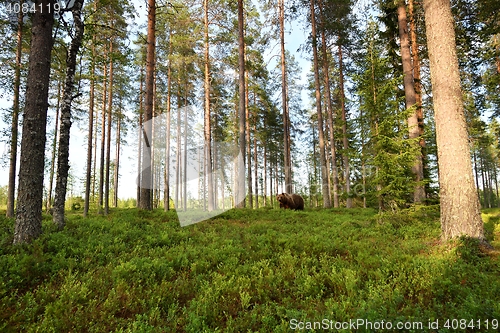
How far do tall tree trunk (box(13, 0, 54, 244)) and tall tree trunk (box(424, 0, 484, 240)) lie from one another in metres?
9.52

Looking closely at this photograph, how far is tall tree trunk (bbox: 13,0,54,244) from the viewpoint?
5.64 metres

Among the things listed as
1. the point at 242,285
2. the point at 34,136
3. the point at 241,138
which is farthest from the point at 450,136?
the point at 241,138

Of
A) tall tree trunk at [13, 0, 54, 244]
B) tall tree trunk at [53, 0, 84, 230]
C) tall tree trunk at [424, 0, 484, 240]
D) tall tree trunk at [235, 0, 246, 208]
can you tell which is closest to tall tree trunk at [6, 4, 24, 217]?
tall tree trunk at [53, 0, 84, 230]

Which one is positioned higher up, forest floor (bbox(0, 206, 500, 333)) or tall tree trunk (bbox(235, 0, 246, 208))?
tall tree trunk (bbox(235, 0, 246, 208))

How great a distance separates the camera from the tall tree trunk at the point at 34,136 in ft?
18.5

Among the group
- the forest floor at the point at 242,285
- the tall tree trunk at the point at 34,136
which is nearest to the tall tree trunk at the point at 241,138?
the forest floor at the point at 242,285

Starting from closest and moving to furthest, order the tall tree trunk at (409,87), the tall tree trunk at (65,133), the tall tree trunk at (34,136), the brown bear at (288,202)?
the tall tree trunk at (34,136)
the tall tree trunk at (65,133)
the tall tree trunk at (409,87)
the brown bear at (288,202)

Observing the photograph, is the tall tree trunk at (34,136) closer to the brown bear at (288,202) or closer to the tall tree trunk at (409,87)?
the brown bear at (288,202)

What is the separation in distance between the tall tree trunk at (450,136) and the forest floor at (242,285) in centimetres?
66

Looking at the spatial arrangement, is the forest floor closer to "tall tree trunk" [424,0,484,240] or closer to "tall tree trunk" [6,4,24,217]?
"tall tree trunk" [424,0,484,240]

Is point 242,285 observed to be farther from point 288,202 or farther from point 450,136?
point 288,202

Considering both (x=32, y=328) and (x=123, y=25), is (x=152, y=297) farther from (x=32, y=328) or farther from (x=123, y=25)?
(x=123, y=25)

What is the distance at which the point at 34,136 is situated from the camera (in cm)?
588

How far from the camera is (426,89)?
54.5 ft
